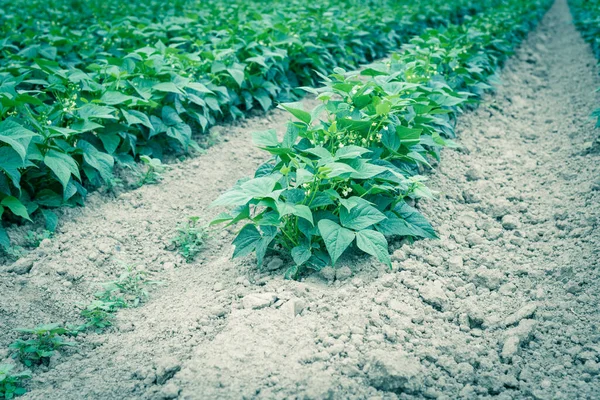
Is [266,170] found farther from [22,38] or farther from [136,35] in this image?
[22,38]

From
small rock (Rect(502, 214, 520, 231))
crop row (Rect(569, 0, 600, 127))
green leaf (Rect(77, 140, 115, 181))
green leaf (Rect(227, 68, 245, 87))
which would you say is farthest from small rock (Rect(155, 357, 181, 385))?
crop row (Rect(569, 0, 600, 127))

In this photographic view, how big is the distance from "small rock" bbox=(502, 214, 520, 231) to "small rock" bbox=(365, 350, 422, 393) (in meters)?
1.50

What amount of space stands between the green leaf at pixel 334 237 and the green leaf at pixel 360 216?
5 cm

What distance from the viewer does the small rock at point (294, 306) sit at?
7.46 ft

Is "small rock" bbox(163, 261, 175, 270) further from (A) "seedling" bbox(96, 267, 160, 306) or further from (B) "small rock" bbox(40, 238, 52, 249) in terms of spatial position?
(B) "small rock" bbox(40, 238, 52, 249)

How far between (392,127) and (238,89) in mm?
2533

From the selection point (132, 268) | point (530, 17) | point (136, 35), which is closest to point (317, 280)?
point (132, 268)

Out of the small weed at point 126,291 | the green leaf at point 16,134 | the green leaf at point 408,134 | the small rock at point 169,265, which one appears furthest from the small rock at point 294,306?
the green leaf at point 16,134

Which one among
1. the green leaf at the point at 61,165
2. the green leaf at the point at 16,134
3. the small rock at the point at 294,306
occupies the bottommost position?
the small rock at the point at 294,306

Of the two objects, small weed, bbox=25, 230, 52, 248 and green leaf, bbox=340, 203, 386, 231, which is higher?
green leaf, bbox=340, 203, 386, 231

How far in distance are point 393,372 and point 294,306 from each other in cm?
58

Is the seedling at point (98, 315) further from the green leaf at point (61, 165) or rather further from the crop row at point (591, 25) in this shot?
the crop row at point (591, 25)

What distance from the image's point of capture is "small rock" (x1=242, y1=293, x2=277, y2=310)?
2.33 metres

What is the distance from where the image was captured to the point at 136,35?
5.72m
